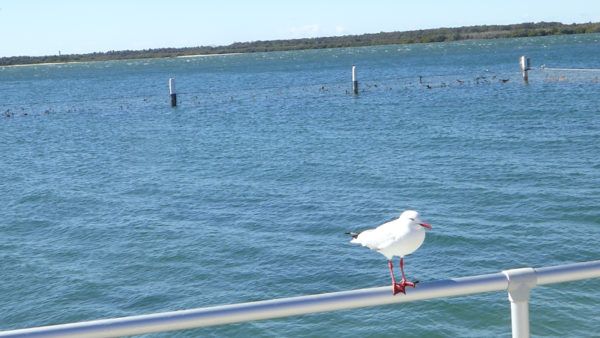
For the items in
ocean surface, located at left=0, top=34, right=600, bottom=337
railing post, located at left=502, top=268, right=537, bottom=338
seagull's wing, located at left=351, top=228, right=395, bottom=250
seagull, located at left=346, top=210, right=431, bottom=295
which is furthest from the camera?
ocean surface, located at left=0, top=34, right=600, bottom=337

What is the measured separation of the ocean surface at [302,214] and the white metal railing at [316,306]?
11.4 metres

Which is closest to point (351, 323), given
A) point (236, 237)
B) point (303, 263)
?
point (303, 263)

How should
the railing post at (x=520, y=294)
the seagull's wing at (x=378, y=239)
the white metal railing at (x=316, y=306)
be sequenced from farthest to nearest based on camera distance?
the seagull's wing at (x=378, y=239), the railing post at (x=520, y=294), the white metal railing at (x=316, y=306)

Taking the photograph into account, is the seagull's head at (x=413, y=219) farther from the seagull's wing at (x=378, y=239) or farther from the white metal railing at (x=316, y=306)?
the white metal railing at (x=316, y=306)

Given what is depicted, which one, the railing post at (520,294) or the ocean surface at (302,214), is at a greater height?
the railing post at (520,294)

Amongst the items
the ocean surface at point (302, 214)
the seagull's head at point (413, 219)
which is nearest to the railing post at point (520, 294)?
the seagull's head at point (413, 219)

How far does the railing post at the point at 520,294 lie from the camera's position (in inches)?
114

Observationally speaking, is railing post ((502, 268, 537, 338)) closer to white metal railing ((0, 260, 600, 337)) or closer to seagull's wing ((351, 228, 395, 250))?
white metal railing ((0, 260, 600, 337))

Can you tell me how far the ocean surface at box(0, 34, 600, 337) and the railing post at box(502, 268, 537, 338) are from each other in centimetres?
1132

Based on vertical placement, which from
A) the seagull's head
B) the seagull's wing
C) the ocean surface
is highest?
Answer: the seagull's head

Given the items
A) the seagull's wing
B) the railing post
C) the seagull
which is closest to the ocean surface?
the seagull's wing

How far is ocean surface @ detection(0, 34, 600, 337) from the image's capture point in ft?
51.4

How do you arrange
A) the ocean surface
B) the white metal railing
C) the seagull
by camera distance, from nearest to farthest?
the white metal railing → the seagull → the ocean surface

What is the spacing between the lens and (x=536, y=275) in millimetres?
2893
